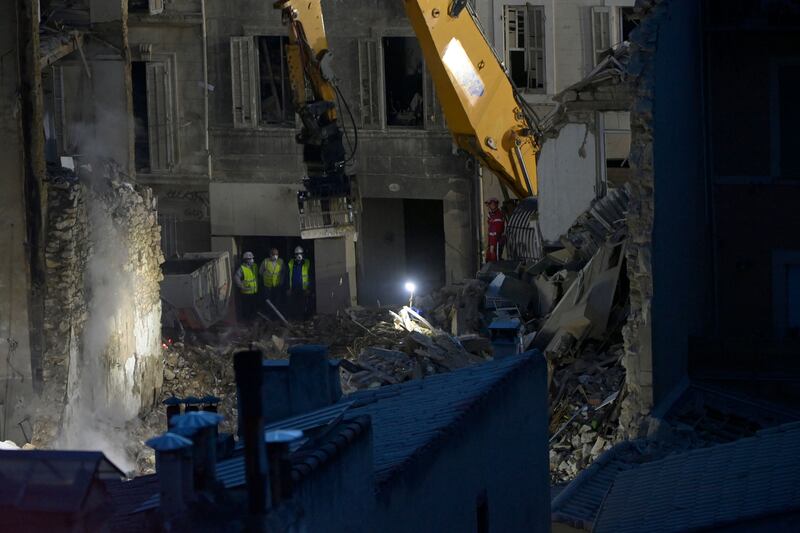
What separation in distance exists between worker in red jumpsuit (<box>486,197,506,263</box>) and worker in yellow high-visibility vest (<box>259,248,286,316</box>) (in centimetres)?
391

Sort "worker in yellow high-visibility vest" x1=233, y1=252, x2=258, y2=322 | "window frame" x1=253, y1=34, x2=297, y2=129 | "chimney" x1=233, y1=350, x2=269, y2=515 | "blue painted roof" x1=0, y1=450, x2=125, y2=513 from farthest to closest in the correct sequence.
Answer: "window frame" x1=253, y1=34, x2=297, y2=129 → "worker in yellow high-visibility vest" x1=233, y1=252, x2=258, y2=322 → "chimney" x1=233, y1=350, x2=269, y2=515 → "blue painted roof" x1=0, y1=450, x2=125, y2=513

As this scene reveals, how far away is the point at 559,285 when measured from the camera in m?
25.4

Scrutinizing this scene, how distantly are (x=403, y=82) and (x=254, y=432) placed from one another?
26.9 metres

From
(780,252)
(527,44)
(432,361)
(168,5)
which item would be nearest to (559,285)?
(432,361)

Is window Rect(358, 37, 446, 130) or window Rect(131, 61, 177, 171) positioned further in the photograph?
window Rect(131, 61, 177, 171)

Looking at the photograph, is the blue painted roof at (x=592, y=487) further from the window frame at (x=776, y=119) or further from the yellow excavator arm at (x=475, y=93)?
the yellow excavator arm at (x=475, y=93)

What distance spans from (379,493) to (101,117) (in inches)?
601

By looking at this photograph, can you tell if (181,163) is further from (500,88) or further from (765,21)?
(765,21)

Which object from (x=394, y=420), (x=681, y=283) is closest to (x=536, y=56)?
(x=681, y=283)

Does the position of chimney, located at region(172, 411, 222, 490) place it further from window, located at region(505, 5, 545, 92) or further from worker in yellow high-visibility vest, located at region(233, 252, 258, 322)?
window, located at region(505, 5, 545, 92)

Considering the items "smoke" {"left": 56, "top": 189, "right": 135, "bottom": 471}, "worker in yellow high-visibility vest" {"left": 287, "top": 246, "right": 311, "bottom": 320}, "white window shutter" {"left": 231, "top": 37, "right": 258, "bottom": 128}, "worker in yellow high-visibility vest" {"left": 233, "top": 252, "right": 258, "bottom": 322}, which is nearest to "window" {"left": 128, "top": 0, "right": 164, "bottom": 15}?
"white window shutter" {"left": 231, "top": 37, "right": 258, "bottom": 128}

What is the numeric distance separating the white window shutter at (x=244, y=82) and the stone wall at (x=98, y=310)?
986cm

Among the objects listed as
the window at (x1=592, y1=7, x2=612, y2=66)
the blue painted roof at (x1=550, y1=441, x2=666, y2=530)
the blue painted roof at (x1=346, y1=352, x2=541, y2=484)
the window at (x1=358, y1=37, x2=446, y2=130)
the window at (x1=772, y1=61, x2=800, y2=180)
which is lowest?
the blue painted roof at (x1=550, y1=441, x2=666, y2=530)

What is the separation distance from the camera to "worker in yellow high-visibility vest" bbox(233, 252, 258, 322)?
32375 millimetres
